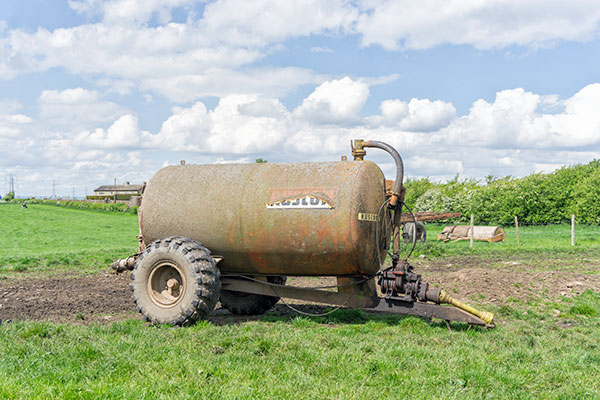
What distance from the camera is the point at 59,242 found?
98.2 ft

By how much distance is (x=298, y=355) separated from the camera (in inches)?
264

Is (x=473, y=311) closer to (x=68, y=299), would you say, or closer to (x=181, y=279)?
(x=181, y=279)

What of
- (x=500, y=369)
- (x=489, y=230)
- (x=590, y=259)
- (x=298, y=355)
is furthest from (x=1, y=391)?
(x=489, y=230)

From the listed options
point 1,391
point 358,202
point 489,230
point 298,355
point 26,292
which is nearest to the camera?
point 1,391

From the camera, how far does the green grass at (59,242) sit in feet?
59.9

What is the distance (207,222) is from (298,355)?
11.1 feet

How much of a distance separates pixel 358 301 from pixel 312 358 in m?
2.65

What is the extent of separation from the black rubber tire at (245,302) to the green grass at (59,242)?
27.0 ft

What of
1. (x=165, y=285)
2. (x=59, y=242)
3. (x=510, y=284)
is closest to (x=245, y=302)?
(x=165, y=285)

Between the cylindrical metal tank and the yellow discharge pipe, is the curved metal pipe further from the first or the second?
the yellow discharge pipe

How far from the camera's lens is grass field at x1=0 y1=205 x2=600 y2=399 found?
553cm

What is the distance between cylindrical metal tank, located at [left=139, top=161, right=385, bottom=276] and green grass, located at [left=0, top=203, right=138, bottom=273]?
28.7 ft

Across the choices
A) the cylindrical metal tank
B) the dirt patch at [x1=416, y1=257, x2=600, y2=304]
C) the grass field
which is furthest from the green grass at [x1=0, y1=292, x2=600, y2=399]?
the dirt patch at [x1=416, y1=257, x2=600, y2=304]

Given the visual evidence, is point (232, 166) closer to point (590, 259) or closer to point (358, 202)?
point (358, 202)
